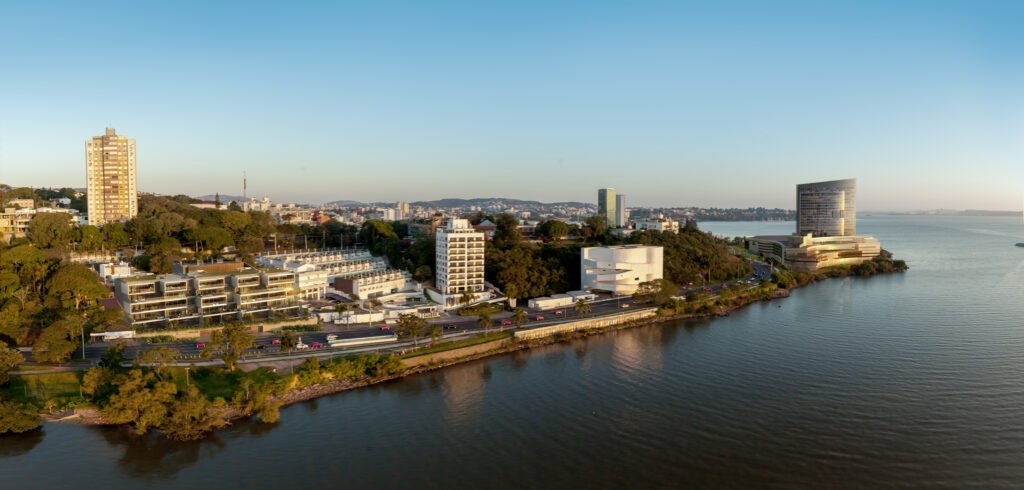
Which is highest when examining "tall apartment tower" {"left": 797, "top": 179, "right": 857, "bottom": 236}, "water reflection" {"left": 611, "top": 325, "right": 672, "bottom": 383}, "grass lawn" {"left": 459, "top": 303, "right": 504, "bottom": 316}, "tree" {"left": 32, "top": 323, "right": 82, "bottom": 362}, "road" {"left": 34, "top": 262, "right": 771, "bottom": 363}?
"tall apartment tower" {"left": 797, "top": 179, "right": 857, "bottom": 236}

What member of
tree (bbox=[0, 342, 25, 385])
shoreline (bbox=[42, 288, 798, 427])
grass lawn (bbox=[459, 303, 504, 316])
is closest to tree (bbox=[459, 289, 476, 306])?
grass lawn (bbox=[459, 303, 504, 316])

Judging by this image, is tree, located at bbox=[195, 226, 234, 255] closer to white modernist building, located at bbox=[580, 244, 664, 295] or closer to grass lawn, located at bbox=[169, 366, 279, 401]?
grass lawn, located at bbox=[169, 366, 279, 401]

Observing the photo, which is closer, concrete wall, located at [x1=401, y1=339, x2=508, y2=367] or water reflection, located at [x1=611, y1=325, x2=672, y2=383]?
concrete wall, located at [x1=401, y1=339, x2=508, y2=367]

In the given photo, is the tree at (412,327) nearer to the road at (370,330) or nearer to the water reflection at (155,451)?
the road at (370,330)

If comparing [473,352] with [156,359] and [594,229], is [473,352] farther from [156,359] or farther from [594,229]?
[594,229]

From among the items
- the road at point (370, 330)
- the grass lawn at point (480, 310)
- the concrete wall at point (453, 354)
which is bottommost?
the concrete wall at point (453, 354)

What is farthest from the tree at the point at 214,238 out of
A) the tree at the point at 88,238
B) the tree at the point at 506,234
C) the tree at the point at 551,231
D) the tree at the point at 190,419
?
the tree at the point at 190,419

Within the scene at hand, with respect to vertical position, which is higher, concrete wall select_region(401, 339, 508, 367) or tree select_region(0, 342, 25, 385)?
tree select_region(0, 342, 25, 385)
